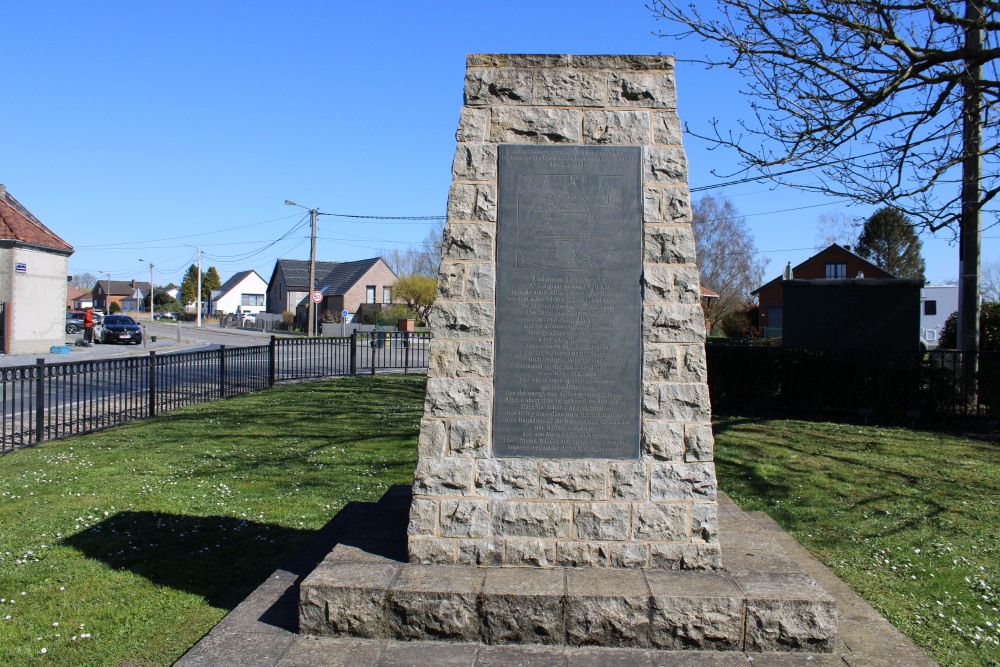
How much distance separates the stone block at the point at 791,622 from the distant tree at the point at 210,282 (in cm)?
10635

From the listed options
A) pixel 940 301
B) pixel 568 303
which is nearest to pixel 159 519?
pixel 568 303

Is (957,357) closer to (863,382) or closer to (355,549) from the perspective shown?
(863,382)

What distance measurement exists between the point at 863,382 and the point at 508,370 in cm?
1082

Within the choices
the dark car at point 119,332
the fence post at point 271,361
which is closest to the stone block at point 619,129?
the fence post at point 271,361

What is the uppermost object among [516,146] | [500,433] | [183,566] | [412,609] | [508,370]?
[516,146]

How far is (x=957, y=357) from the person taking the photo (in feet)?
41.6

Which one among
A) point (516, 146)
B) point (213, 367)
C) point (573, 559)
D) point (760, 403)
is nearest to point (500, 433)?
point (573, 559)

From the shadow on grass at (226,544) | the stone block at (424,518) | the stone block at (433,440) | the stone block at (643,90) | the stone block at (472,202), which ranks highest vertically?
the stone block at (643,90)

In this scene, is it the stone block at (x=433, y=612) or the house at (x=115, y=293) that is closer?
the stone block at (x=433, y=612)

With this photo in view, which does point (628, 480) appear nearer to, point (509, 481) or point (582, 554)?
point (582, 554)

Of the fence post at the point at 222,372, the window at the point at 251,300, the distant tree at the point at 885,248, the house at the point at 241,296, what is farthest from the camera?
the window at the point at 251,300

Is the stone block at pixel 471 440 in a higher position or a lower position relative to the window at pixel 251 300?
lower

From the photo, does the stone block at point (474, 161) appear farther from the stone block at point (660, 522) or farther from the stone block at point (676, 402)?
the stone block at point (660, 522)

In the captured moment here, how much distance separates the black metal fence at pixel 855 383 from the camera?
1270 centimetres
